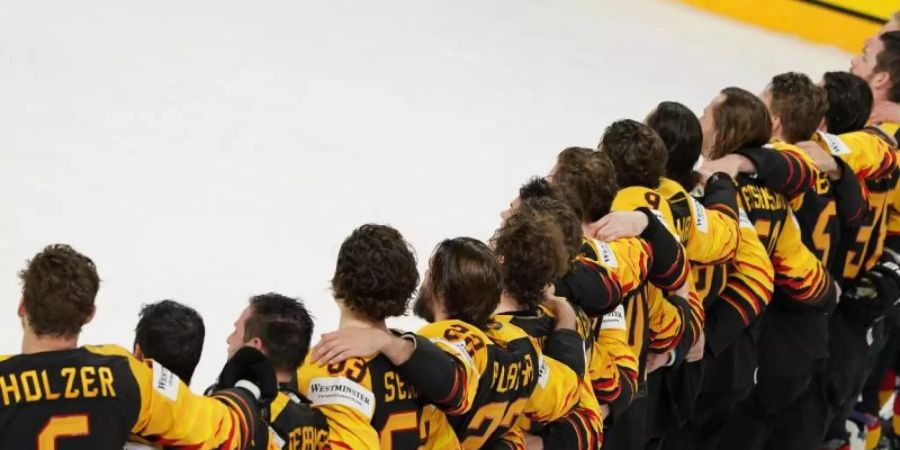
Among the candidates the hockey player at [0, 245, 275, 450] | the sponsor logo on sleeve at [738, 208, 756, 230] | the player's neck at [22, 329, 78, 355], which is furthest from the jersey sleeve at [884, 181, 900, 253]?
the player's neck at [22, 329, 78, 355]

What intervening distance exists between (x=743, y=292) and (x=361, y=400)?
219cm

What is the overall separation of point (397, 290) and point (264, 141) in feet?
11.9

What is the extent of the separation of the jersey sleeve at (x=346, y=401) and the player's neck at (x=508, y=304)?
2.19 ft

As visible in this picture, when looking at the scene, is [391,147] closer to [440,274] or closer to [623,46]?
[623,46]

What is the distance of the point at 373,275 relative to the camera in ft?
11.3

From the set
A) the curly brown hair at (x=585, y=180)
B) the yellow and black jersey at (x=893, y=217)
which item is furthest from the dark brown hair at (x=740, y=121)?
the yellow and black jersey at (x=893, y=217)

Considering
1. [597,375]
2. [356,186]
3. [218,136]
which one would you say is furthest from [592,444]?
[218,136]

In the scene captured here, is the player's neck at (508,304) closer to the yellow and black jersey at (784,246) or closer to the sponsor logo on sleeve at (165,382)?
the sponsor logo on sleeve at (165,382)

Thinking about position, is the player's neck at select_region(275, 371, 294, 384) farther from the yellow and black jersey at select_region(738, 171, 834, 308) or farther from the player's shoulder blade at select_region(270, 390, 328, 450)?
the yellow and black jersey at select_region(738, 171, 834, 308)

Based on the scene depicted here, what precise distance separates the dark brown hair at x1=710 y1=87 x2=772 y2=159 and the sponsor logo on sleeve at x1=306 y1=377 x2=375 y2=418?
2.35m

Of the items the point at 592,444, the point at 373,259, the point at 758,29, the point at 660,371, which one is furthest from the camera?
the point at 758,29

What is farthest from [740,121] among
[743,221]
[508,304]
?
[508,304]

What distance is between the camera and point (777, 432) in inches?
233

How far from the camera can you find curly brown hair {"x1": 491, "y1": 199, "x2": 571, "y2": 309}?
3.89 meters
